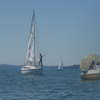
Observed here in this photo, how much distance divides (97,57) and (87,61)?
2.29m

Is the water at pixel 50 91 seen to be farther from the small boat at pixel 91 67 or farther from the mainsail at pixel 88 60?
the mainsail at pixel 88 60

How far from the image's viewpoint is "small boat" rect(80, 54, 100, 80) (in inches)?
2982

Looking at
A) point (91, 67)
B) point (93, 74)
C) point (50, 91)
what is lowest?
point (50, 91)

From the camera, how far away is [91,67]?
80.2 meters

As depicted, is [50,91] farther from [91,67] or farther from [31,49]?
[31,49]

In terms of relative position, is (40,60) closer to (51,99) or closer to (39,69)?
(39,69)

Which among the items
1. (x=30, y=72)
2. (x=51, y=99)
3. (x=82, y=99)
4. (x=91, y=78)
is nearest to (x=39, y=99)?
(x=51, y=99)

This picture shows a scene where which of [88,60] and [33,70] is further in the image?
[33,70]

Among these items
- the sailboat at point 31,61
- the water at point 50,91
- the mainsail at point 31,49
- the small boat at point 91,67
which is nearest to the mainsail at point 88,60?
the small boat at point 91,67

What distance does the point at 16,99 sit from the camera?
40.6 m

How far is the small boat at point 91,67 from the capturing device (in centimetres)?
7575

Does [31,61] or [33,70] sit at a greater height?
[31,61]

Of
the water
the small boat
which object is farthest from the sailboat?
the water

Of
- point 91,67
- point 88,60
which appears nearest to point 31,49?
point 88,60
